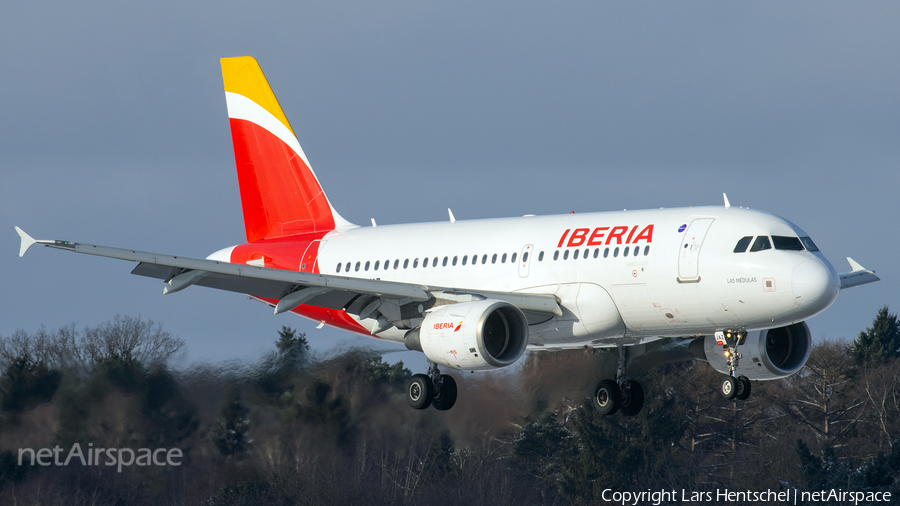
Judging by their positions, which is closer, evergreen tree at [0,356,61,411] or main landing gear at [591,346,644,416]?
main landing gear at [591,346,644,416]

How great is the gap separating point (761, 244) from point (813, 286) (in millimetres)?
1567

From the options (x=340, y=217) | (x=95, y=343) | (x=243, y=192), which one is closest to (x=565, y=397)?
(x=340, y=217)

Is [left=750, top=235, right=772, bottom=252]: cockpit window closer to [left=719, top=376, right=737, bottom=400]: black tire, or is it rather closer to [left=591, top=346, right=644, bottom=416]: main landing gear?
[left=719, top=376, right=737, bottom=400]: black tire

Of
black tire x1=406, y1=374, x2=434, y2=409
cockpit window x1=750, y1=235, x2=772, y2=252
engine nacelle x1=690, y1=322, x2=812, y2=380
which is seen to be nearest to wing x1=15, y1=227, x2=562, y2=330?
black tire x1=406, y1=374, x2=434, y2=409

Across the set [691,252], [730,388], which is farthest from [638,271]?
[730,388]

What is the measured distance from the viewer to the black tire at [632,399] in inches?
1314

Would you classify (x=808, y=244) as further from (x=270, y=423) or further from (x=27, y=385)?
(x=27, y=385)

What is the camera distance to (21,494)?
42594 millimetres

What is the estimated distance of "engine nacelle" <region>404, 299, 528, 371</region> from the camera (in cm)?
2844

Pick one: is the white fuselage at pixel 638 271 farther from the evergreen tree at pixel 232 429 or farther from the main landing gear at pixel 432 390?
the evergreen tree at pixel 232 429

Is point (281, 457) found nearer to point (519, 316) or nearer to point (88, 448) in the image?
point (88, 448)

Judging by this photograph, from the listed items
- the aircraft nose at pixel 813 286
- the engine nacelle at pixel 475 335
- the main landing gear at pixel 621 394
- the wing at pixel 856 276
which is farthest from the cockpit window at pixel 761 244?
the main landing gear at pixel 621 394

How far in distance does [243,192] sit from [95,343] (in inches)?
296

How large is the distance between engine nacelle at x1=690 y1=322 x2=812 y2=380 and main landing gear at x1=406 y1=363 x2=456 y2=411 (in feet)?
23.9
